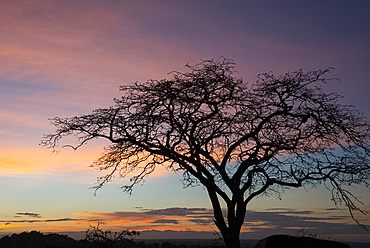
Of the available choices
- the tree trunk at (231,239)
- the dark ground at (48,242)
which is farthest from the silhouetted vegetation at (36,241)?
the tree trunk at (231,239)

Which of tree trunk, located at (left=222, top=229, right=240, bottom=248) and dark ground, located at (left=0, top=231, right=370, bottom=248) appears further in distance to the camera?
dark ground, located at (left=0, top=231, right=370, bottom=248)

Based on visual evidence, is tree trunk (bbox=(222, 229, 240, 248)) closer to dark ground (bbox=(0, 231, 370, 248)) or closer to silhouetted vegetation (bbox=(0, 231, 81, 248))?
dark ground (bbox=(0, 231, 370, 248))

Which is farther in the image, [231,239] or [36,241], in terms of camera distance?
[36,241]

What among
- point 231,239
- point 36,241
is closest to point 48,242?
point 36,241

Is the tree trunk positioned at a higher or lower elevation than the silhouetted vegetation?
lower

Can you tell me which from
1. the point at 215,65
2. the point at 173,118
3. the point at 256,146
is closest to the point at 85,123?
the point at 173,118

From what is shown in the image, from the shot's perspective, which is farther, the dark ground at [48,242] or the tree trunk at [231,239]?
the dark ground at [48,242]

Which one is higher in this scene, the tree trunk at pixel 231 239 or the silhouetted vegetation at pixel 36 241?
the silhouetted vegetation at pixel 36 241

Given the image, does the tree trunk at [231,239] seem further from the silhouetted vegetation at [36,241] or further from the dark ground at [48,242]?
the silhouetted vegetation at [36,241]

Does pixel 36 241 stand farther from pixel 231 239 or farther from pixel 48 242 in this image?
pixel 231 239

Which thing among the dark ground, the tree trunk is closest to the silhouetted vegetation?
the dark ground

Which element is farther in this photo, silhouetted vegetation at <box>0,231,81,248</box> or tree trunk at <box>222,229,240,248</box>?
silhouetted vegetation at <box>0,231,81,248</box>

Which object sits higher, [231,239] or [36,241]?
[36,241]

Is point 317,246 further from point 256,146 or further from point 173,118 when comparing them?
point 173,118
